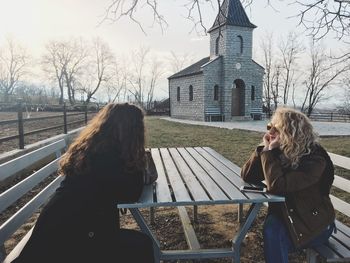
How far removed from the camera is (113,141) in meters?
2.23

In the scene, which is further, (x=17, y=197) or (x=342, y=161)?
(x=342, y=161)

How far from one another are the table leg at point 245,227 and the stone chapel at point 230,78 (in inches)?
978

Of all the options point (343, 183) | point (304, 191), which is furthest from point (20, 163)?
point (343, 183)

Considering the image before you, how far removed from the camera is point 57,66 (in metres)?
64.5

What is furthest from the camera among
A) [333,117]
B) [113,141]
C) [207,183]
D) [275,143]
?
[333,117]

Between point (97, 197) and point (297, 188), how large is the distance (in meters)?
1.39

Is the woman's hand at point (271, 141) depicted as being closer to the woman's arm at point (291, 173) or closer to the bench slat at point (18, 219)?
the woman's arm at point (291, 173)

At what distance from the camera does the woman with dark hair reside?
2.03 metres

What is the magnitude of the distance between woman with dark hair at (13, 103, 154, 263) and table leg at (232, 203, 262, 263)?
83 centimetres

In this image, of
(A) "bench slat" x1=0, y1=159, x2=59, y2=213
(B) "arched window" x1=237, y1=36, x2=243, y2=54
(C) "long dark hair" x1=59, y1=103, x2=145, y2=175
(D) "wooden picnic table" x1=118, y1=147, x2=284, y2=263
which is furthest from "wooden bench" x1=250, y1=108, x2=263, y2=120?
(C) "long dark hair" x1=59, y1=103, x2=145, y2=175

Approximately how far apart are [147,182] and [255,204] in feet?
3.03

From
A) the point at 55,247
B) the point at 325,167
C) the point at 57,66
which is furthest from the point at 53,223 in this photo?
the point at 57,66

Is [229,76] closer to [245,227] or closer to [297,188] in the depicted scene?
[245,227]

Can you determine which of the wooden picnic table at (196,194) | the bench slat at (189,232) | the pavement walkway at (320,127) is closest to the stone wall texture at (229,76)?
the pavement walkway at (320,127)
